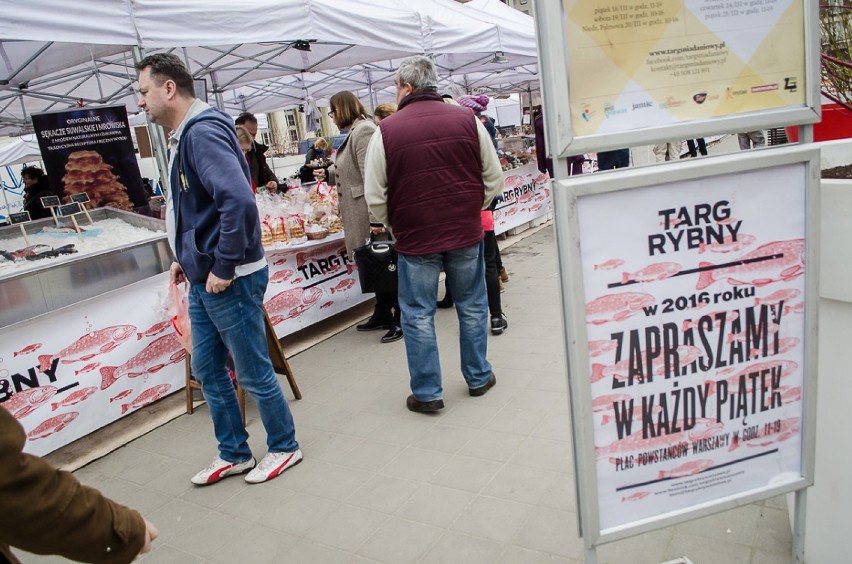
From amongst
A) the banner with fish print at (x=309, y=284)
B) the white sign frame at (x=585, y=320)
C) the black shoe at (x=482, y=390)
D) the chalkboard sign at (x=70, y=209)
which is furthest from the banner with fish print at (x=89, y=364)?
the white sign frame at (x=585, y=320)

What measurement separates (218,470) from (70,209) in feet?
7.51

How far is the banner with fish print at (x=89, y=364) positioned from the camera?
3.48 m

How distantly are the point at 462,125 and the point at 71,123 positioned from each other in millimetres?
3574

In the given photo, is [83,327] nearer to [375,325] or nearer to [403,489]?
[403,489]

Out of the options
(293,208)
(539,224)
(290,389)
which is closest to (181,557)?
(290,389)

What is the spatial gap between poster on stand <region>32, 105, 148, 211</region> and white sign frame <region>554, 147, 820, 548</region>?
481cm

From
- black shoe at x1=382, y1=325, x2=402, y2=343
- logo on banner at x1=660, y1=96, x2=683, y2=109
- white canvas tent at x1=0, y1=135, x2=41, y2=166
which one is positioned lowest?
black shoe at x1=382, y1=325, x2=402, y2=343

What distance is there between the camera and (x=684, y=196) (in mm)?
1614

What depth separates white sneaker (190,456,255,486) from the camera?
127 inches

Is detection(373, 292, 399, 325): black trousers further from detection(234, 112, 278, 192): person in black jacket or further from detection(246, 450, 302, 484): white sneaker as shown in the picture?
detection(234, 112, 278, 192): person in black jacket

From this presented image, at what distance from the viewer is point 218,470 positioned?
324 cm

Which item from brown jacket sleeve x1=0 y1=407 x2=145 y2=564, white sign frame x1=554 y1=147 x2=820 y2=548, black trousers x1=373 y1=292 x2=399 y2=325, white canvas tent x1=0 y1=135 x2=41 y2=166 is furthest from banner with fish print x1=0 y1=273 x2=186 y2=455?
white canvas tent x1=0 y1=135 x2=41 y2=166

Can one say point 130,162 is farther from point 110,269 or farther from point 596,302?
point 596,302

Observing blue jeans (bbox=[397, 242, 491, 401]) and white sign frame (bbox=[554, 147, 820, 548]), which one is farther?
blue jeans (bbox=[397, 242, 491, 401])
